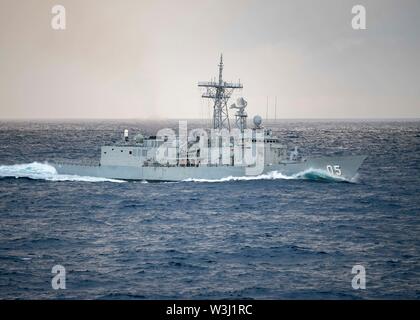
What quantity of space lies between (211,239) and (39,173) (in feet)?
102

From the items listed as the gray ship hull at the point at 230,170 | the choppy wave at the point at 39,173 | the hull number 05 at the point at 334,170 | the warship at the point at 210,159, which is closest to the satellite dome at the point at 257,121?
the warship at the point at 210,159

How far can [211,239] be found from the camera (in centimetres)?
2658

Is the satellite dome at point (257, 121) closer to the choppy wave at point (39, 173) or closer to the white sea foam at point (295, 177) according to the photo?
the white sea foam at point (295, 177)

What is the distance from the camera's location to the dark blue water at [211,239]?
19641 millimetres

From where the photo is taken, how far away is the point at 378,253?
24141 millimetres

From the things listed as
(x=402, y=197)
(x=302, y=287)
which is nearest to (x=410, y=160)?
(x=402, y=197)

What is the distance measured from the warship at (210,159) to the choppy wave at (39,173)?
1.98ft

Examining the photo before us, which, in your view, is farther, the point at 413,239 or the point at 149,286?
the point at 413,239

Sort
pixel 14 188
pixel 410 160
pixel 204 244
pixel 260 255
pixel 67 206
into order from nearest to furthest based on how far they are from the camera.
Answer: pixel 260 255
pixel 204 244
pixel 67 206
pixel 14 188
pixel 410 160

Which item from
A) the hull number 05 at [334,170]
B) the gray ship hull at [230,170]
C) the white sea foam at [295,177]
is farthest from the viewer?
the white sea foam at [295,177]

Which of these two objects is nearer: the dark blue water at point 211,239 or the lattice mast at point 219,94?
the dark blue water at point 211,239

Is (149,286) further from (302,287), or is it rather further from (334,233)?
(334,233)

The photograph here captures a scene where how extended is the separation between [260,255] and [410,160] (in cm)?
5025

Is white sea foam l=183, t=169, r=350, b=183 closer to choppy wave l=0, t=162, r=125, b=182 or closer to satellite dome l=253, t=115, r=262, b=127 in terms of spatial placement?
satellite dome l=253, t=115, r=262, b=127
